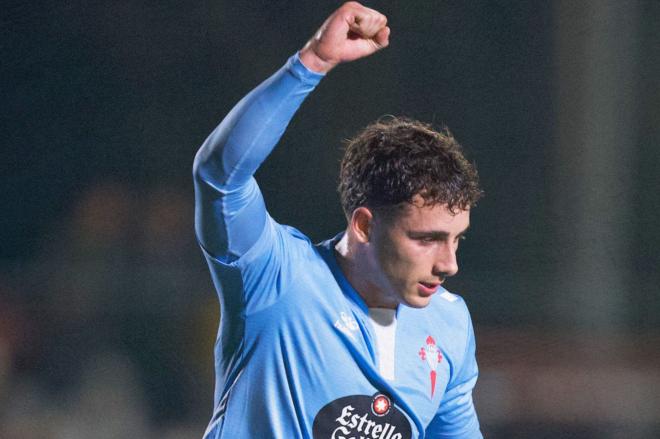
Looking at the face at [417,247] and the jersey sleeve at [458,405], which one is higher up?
the face at [417,247]

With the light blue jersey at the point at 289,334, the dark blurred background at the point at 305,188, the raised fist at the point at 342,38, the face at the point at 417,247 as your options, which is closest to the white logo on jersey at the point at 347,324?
the light blue jersey at the point at 289,334

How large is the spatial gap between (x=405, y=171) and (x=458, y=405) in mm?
570

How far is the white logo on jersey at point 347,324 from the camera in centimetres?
175

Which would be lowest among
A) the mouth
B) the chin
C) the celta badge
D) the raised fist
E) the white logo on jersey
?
the celta badge

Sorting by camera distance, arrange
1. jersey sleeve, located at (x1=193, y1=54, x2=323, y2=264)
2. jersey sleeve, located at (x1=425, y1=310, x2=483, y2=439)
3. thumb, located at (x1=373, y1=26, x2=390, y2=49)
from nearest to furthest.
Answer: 1. jersey sleeve, located at (x1=193, y1=54, x2=323, y2=264)
2. thumb, located at (x1=373, y1=26, x2=390, y2=49)
3. jersey sleeve, located at (x1=425, y1=310, x2=483, y2=439)

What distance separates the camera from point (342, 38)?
1449mm

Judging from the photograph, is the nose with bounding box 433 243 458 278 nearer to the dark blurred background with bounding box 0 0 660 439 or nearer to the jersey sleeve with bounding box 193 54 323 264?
the jersey sleeve with bounding box 193 54 323 264

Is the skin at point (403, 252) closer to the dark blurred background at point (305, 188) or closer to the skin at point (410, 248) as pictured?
the skin at point (410, 248)

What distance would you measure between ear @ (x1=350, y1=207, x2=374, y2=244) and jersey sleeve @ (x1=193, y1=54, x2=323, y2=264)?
318 millimetres

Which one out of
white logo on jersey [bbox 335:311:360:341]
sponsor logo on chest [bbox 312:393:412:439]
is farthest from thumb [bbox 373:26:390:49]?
sponsor logo on chest [bbox 312:393:412:439]

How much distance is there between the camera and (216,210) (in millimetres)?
1479

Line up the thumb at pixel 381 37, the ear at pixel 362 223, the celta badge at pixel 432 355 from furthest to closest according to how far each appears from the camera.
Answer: the celta badge at pixel 432 355
the ear at pixel 362 223
the thumb at pixel 381 37

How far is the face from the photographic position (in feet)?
5.62

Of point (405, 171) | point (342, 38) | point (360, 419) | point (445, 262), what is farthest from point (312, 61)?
point (360, 419)
